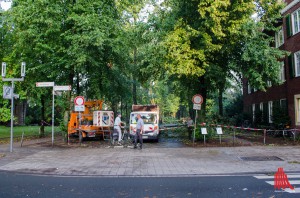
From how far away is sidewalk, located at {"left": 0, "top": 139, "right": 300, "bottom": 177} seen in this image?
10.2 m

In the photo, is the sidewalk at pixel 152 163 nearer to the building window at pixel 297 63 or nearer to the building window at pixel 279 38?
the building window at pixel 297 63

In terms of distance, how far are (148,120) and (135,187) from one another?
556 inches

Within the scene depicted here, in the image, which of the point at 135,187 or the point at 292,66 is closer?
the point at 135,187

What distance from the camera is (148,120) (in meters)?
22.0

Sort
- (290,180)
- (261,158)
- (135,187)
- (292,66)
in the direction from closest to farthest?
(135,187)
(290,180)
(261,158)
(292,66)

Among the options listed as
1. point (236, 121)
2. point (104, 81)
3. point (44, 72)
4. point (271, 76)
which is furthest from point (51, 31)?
point (236, 121)

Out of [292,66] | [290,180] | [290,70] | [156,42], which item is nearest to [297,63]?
[292,66]

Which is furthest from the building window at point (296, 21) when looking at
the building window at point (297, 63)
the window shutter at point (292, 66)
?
the window shutter at point (292, 66)

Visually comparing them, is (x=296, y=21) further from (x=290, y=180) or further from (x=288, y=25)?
(x=290, y=180)

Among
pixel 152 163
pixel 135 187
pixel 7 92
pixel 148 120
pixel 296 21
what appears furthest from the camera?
pixel 296 21

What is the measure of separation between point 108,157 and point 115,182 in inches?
195

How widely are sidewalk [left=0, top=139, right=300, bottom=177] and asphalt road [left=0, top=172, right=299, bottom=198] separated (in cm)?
83

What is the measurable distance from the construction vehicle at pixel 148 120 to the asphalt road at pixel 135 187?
11761mm

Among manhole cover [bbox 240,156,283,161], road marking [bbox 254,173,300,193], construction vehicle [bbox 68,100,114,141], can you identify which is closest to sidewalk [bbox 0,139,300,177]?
manhole cover [bbox 240,156,283,161]
